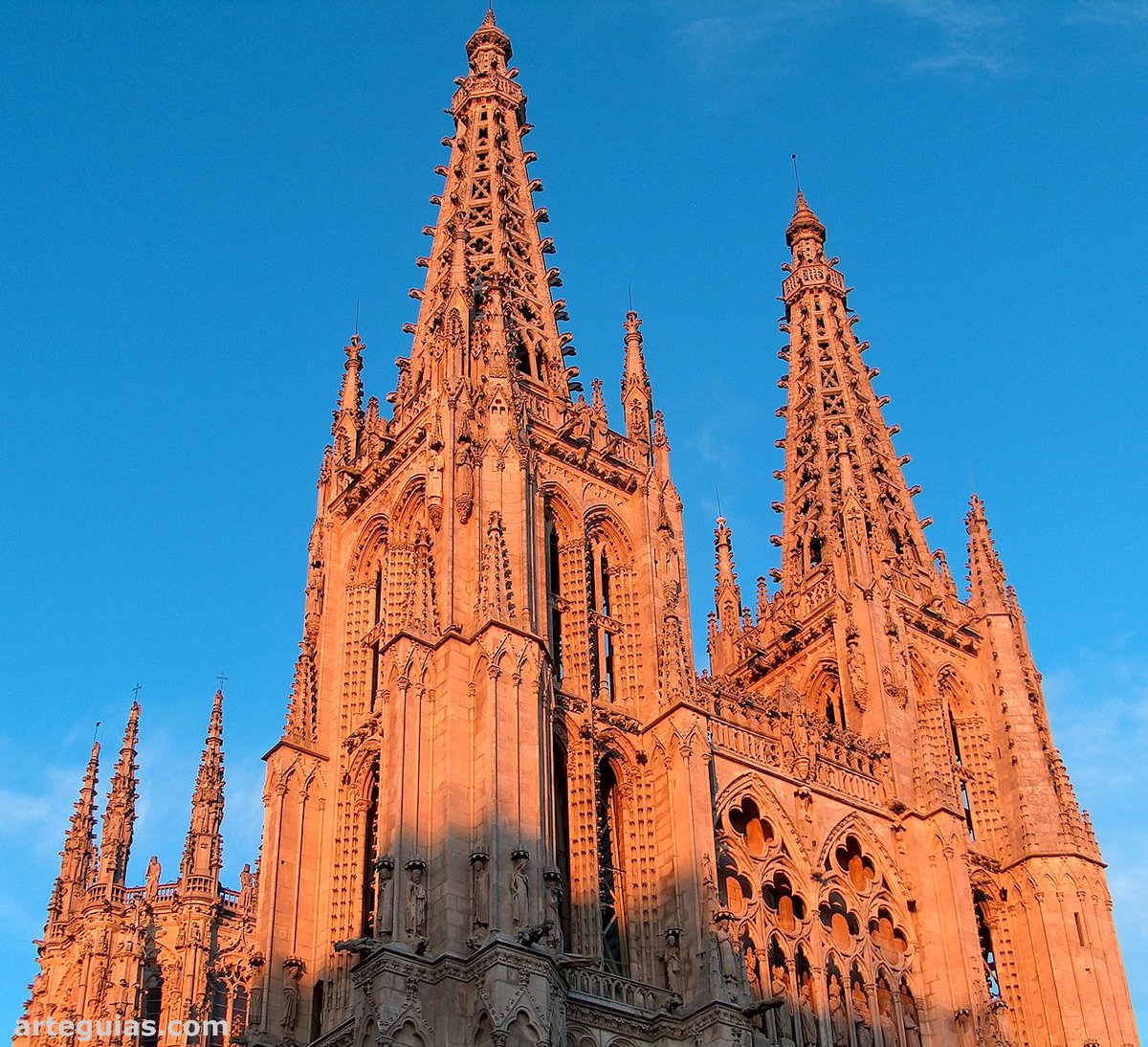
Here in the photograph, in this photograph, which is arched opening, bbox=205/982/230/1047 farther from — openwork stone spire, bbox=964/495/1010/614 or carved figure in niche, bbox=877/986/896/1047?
openwork stone spire, bbox=964/495/1010/614

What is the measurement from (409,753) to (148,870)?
18494mm

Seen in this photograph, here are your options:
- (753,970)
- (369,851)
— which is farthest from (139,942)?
(753,970)

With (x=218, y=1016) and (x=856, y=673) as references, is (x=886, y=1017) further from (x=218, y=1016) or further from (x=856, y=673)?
(x=218, y=1016)

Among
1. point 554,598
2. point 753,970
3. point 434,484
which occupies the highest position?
point 434,484

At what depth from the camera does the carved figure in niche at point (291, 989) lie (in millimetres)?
34688

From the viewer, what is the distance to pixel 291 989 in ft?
115

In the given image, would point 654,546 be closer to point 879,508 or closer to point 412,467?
point 412,467

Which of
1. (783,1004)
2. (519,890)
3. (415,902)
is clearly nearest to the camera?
(519,890)

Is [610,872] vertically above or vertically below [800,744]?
below

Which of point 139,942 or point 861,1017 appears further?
point 139,942

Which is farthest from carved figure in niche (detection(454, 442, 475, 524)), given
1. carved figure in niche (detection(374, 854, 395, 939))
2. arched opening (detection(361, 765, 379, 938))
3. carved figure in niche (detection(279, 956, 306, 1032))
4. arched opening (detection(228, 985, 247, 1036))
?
arched opening (detection(228, 985, 247, 1036))

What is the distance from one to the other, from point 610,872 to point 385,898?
5.86 m

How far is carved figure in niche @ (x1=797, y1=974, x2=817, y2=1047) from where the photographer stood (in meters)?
35.9

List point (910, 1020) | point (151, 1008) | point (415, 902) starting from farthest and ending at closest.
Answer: point (151, 1008) < point (910, 1020) < point (415, 902)
